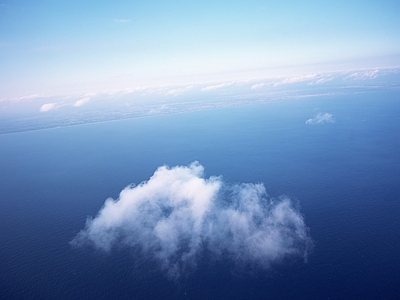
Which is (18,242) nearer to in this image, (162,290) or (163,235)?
(163,235)

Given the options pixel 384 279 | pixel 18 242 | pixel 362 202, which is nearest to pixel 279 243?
pixel 384 279

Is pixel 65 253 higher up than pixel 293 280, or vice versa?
pixel 65 253

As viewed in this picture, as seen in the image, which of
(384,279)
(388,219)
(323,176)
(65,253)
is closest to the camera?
(384,279)

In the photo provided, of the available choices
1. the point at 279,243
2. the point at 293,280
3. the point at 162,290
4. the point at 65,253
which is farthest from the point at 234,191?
the point at 65,253

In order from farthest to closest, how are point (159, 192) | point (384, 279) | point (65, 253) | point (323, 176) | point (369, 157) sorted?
1. point (369, 157)
2. point (323, 176)
3. point (159, 192)
4. point (65, 253)
5. point (384, 279)

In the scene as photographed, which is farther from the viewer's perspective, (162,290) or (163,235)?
(163,235)

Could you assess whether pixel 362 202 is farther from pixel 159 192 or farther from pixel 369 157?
pixel 159 192
